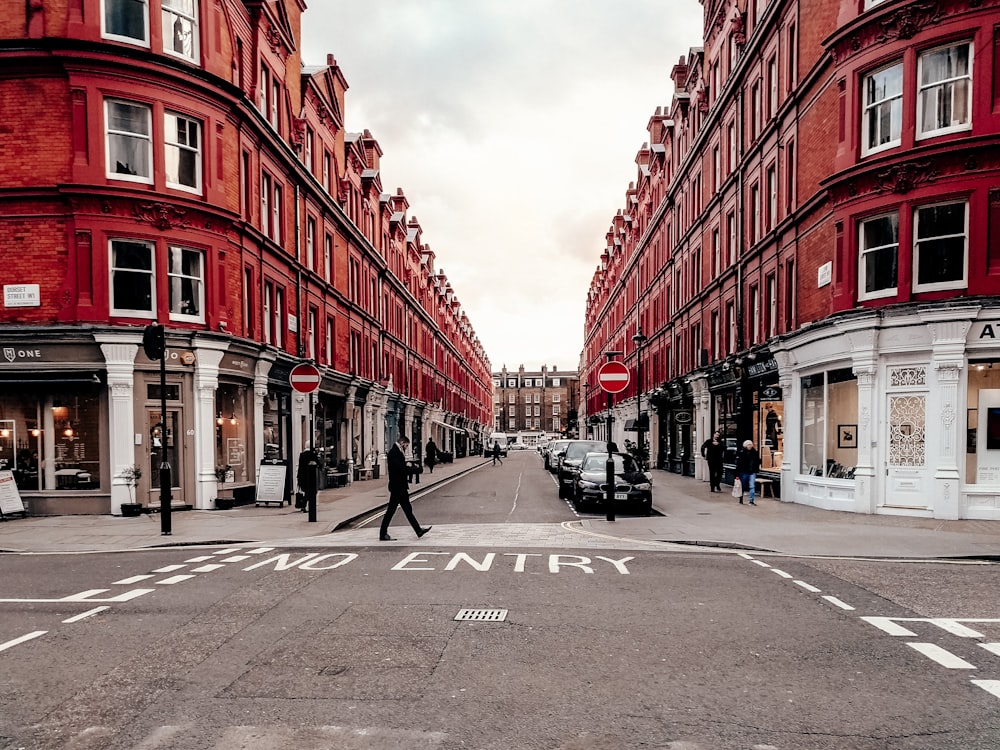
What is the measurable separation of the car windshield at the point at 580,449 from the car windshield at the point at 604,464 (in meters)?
4.69

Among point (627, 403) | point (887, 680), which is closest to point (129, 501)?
point (887, 680)

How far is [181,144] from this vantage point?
59.2ft

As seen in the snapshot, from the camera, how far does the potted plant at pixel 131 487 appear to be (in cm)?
1667

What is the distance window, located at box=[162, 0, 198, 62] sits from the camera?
1761 centimetres

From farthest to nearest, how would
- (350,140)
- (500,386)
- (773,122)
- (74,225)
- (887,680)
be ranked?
(500,386) → (350,140) → (773,122) → (74,225) → (887,680)

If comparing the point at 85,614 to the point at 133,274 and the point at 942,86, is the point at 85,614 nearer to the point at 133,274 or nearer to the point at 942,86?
the point at 133,274

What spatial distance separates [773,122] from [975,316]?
9.14 m

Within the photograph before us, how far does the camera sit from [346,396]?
98.2 feet

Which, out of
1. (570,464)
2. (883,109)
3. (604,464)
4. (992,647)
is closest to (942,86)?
(883,109)

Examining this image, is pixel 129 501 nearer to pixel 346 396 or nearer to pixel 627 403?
pixel 346 396

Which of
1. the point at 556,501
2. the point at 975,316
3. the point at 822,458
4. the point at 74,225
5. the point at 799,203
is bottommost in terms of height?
the point at 556,501

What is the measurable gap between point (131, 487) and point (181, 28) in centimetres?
1130

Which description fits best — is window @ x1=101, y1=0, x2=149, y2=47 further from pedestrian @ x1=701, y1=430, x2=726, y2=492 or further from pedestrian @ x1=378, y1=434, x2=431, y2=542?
pedestrian @ x1=701, y1=430, x2=726, y2=492

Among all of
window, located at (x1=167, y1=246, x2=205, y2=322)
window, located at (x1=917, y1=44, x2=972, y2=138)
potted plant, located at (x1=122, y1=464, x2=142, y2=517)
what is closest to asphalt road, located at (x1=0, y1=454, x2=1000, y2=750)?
potted plant, located at (x1=122, y1=464, x2=142, y2=517)
